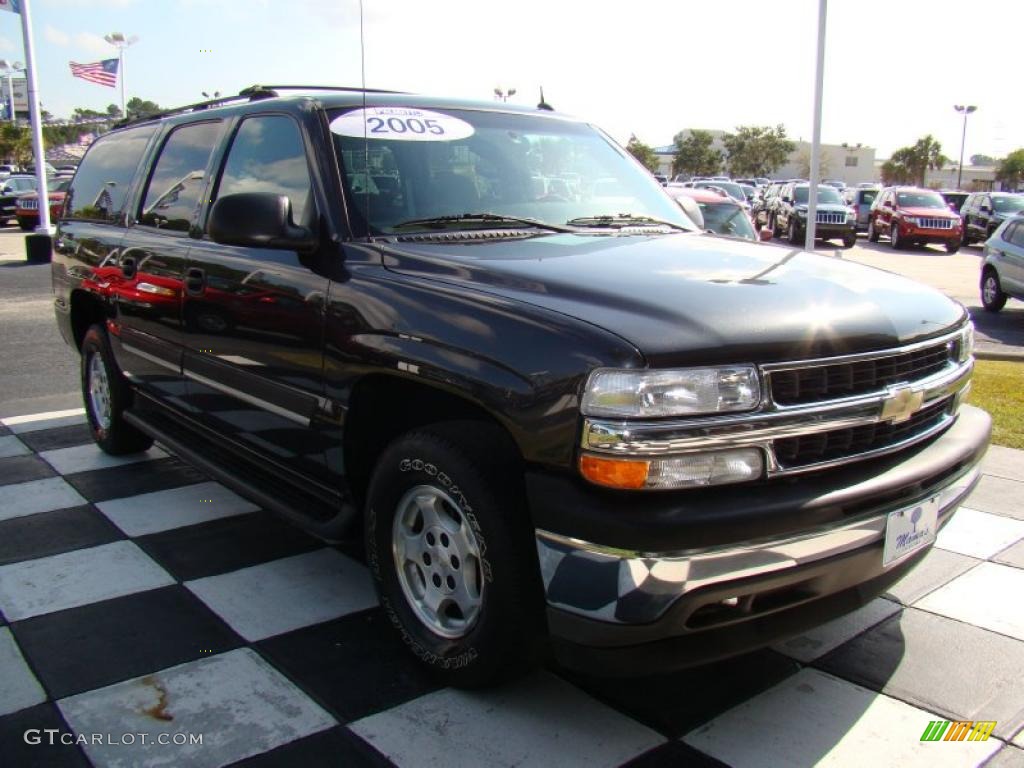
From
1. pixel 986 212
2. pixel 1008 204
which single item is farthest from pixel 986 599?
pixel 1008 204

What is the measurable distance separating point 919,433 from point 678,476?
1026 millimetres

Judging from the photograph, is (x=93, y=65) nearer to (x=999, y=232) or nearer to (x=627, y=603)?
A: (x=999, y=232)

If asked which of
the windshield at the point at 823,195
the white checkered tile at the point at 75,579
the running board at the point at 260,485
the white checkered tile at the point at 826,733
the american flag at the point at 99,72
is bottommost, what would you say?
the white checkered tile at the point at 75,579

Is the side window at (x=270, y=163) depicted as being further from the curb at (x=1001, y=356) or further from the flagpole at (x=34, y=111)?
the flagpole at (x=34, y=111)

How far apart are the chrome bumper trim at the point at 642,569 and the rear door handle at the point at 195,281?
221 centimetres

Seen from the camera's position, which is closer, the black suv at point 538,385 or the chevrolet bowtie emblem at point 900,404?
the black suv at point 538,385

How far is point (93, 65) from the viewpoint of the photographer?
84.5 feet

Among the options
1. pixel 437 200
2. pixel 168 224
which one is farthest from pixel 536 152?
pixel 168 224

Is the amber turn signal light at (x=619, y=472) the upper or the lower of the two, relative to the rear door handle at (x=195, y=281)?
lower

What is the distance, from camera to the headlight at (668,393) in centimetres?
224

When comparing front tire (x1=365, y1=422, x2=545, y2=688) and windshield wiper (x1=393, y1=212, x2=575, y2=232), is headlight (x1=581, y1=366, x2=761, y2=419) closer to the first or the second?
front tire (x1=365, y1=422, x2=545, y2=688)

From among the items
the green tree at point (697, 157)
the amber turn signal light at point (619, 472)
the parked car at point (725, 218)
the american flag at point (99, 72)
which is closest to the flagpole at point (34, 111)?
the american flag at point (99, 72)

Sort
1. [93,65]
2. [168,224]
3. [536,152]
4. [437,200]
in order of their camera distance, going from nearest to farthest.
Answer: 1. [437,200]
2. [536,152]
3. [168,224]
4. [93,65]

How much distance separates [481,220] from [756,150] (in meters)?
82.2
